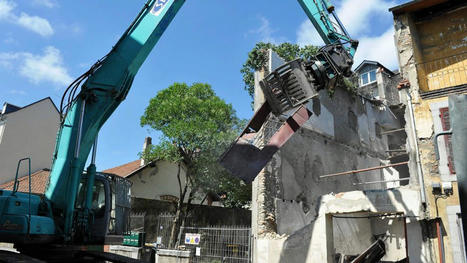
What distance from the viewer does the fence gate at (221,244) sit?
1261cm

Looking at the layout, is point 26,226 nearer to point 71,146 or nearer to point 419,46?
point 71,146

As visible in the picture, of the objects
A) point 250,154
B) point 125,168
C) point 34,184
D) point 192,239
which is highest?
point 125,168

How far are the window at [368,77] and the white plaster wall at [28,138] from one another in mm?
25720

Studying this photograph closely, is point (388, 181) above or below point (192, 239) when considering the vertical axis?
above

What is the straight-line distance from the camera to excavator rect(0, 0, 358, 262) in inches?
242

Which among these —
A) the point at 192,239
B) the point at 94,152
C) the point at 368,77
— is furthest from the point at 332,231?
the point at 368,77

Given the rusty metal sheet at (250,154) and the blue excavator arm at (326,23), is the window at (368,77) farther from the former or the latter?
the rusty metal sheet at (250,154)

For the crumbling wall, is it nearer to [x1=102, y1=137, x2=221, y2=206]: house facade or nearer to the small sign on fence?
the small sign on fence

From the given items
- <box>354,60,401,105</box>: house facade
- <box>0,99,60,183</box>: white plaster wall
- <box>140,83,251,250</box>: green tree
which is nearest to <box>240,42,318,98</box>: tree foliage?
<box>140,83,251,250</box>: green tree

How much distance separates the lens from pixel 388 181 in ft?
36.8

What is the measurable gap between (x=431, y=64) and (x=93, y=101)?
11005mm

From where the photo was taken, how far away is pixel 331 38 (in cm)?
926

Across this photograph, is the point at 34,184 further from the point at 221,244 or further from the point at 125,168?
the point at 221,244

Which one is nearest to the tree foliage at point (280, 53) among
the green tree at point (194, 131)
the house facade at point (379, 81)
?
the green tree at point (194, 131)
